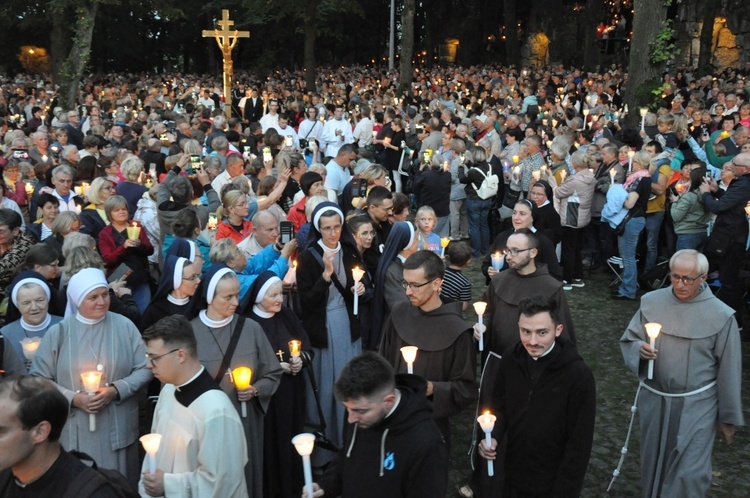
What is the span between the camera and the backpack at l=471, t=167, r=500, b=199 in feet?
40.0

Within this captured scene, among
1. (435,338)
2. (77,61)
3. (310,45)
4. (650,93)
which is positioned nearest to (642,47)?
(650,93)

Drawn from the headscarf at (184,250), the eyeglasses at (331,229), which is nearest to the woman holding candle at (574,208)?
the eyeglasses at (331,229)

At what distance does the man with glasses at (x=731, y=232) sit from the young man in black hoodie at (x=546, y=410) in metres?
5.12

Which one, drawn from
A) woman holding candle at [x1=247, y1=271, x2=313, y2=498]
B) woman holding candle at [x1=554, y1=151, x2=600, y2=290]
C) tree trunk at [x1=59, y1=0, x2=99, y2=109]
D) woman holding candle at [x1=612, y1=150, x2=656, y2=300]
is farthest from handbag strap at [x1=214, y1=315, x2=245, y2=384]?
tree trunk at [x1=59, y1=0, x2=99, y2=109]

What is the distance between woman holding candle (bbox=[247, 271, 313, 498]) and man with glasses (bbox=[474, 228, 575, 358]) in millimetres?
1394

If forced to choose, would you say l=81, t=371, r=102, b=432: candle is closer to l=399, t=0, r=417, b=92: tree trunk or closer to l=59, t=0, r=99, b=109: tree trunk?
l=59, t=0, r=99, b=109: tree trunk

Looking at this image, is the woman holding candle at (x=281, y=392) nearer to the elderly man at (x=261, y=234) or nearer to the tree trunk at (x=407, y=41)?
the elderly man at (x=261, y=234)

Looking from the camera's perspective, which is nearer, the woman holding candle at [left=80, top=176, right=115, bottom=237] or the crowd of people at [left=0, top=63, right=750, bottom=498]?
the crowd of people at [left=0, top=63, right=750, bottom=498]

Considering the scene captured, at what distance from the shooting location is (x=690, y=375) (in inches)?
211

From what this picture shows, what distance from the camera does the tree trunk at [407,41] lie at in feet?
83.8

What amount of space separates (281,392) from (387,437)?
7.51ft

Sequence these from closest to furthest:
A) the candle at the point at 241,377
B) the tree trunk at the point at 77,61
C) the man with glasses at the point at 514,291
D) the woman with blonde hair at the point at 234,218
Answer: the candle at the point at 241,377, the man with glasses at the point at 514,291, the woman with blonde hair at the point at 234,218, the tree trunk at the point at 77,61

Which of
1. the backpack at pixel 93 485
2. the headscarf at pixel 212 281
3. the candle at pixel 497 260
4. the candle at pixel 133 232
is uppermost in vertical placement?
the headscarf at pixel 212 281

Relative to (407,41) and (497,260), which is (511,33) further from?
(497,260)
